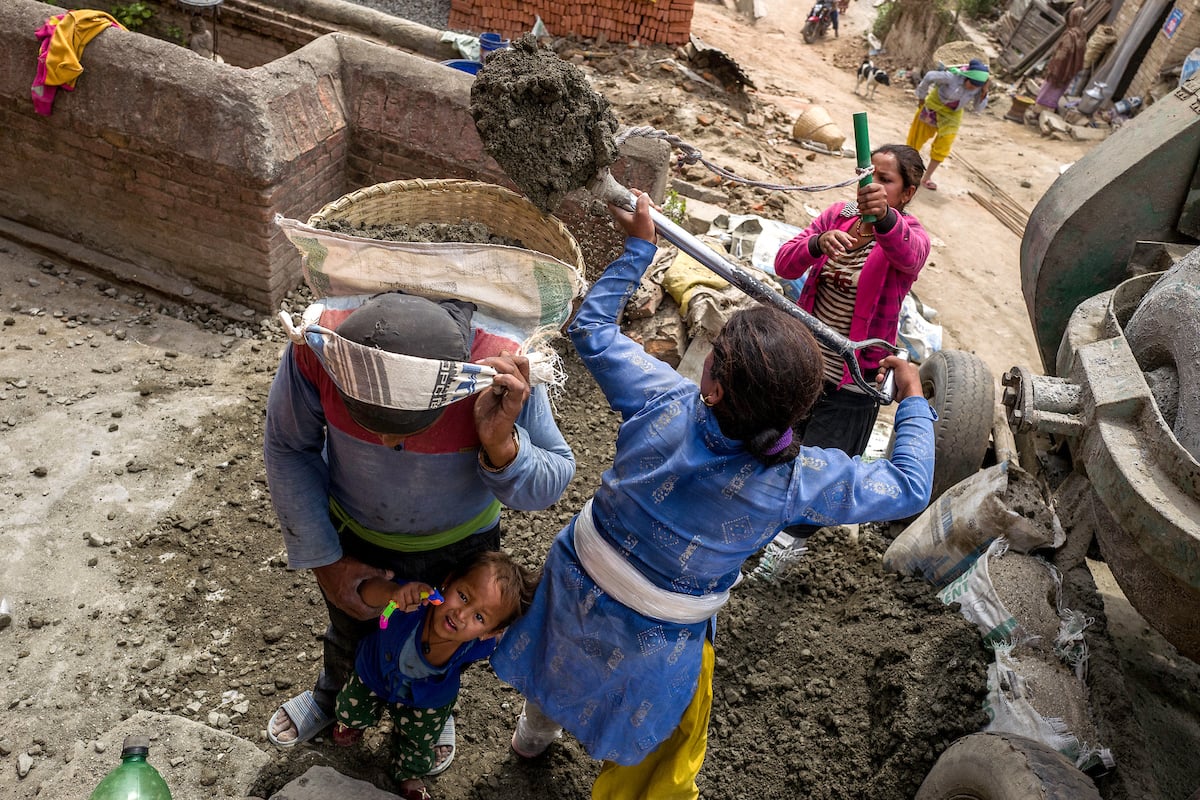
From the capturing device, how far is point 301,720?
279cm

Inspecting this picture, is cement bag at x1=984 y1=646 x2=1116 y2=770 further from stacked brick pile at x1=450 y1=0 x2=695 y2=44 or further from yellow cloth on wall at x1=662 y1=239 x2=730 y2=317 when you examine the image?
stacked brick pile at x1=450 y1=0 x2=695 y2=44

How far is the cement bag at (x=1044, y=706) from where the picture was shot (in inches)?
102

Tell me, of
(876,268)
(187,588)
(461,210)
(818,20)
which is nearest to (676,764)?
(461,210)

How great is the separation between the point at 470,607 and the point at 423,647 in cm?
24

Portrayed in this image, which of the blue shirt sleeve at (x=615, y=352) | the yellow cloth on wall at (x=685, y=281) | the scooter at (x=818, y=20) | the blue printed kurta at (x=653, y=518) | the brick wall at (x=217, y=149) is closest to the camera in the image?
the blue printed kurta at (x=653, y=518)

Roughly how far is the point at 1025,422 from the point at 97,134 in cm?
455

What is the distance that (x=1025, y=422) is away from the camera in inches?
105

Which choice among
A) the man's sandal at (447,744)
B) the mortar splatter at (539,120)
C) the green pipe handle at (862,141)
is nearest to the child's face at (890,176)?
the green pipe handle at (862,141)

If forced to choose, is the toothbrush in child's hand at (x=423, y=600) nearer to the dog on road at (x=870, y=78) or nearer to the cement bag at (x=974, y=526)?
the cement bag at (x=974, y=526)

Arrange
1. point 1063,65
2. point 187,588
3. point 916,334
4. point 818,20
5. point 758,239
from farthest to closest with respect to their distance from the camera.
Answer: point 818,20 → point 1063,65 → point 758,239 → point 916,334 → point 187,588

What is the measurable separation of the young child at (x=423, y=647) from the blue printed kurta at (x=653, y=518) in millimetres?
115

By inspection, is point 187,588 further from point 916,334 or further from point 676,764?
point 916,334

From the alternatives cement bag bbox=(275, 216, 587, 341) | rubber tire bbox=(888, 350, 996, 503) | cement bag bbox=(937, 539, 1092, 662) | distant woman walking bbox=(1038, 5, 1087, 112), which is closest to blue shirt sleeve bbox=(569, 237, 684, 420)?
cement bag bbox=(275, 216, 587, 341)

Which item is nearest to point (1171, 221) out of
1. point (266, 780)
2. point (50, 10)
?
point (266, 780)
